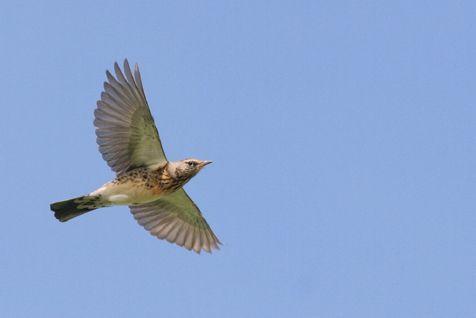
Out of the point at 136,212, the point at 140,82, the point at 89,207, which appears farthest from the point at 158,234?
the point at 140,82

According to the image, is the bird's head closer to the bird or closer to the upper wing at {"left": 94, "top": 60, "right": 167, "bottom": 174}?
the bird

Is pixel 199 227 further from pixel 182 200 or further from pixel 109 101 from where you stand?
pixel 109 101

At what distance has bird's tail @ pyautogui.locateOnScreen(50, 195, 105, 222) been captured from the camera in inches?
664

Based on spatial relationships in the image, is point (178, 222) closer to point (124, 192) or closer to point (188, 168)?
point (124, 192)

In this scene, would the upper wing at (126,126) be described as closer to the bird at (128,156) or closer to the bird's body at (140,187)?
the bird at (128,156)

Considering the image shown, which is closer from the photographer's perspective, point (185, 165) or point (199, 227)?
point (185, 165)

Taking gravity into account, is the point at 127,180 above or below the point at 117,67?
below

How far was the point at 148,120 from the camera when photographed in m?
16.8

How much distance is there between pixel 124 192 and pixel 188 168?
1123mm

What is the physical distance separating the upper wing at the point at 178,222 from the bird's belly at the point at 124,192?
5.89 ft

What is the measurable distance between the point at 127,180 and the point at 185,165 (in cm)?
→ 102

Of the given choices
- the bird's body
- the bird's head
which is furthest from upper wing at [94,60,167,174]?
the bird's head

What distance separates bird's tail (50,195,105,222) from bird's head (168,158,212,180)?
1.36m

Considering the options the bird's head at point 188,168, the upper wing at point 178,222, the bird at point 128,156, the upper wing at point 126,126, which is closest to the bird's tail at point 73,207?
the bird at point 128,156
